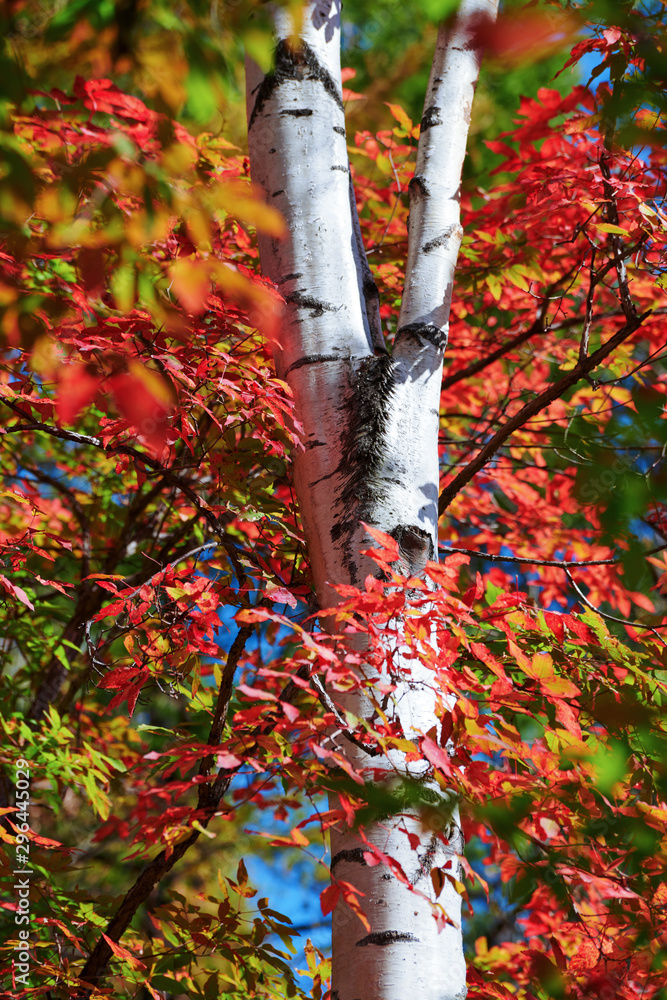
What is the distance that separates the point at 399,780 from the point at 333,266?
4.08 feet

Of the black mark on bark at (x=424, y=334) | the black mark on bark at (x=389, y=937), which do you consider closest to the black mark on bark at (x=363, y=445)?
the black mark on bark at (x=424, y=334)

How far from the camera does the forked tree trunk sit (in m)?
1.14

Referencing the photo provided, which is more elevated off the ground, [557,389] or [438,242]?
[438,242]

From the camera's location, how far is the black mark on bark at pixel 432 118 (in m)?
1.94

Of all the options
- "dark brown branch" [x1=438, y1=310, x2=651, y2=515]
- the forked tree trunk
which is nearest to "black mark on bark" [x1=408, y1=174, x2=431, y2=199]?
the forked tree trunk

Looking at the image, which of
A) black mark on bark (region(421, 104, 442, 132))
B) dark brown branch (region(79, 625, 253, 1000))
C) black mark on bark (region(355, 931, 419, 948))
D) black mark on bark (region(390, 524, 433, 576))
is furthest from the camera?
black mark on bark (region(421, 104, 442, 132))

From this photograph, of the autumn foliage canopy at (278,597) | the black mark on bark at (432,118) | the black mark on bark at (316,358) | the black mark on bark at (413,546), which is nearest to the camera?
the autumn foliage canopy at (278,597)

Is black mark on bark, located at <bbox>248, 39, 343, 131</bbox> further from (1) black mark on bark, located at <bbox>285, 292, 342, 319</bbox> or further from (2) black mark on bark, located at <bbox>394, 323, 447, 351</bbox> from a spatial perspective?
(2) black mark on bark, located at <bbox>394, 323, 447, 351</bbox>

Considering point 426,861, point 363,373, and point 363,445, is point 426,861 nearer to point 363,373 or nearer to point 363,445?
point 363,445

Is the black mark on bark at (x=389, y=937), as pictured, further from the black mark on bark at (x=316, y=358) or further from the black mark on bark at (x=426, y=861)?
the black mark on bark at (x=316, y=358)

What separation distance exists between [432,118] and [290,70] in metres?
0.42

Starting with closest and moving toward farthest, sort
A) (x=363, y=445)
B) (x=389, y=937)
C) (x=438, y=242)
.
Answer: (x=389, y=937), (x=363, y=445), (x=438, y=242)

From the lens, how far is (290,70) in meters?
1.86

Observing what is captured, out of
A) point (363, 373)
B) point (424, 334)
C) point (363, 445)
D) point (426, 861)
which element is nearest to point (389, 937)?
point (426, 861)
